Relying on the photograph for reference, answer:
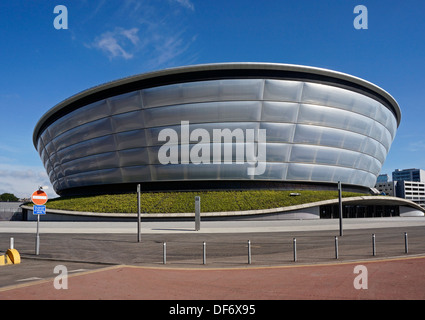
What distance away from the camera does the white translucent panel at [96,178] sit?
5344 centimetres

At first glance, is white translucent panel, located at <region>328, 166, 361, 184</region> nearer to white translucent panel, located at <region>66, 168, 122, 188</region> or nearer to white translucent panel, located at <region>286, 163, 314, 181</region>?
white translucent panel, located at <region>286, 163, 314, 181</region>

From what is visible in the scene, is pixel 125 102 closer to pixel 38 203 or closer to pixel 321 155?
pixel 321 155

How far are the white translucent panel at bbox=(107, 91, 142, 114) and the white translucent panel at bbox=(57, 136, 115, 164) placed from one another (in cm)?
451

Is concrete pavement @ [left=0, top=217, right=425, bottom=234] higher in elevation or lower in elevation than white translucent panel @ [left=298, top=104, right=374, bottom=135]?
lower

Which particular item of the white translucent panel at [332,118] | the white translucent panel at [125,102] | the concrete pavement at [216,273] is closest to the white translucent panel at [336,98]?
the white translucent panel at [332,118]

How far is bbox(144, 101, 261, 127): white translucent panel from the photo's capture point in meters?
46.5

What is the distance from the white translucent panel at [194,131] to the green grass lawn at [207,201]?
7267 millimetres

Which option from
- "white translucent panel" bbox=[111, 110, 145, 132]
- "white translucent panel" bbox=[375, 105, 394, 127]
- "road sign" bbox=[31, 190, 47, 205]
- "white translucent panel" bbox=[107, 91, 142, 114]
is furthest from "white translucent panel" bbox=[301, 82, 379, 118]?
"road sign" bbox=[31, 190, 47, 205]

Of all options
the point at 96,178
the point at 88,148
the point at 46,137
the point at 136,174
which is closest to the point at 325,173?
the point at 136,174

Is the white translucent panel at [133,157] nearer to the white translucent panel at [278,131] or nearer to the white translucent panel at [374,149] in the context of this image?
the white translucent panel at [278,131]

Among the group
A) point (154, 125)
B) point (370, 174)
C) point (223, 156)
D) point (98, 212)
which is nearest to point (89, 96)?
point (154, 125)

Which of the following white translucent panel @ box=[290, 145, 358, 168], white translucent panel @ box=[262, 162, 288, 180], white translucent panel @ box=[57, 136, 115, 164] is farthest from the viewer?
white translucent panel @ box=[57, 136, 115, 164]

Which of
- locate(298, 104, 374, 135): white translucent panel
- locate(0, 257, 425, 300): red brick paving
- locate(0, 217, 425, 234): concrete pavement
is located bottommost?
locate(0, 257, 425, 300): red brick paving
